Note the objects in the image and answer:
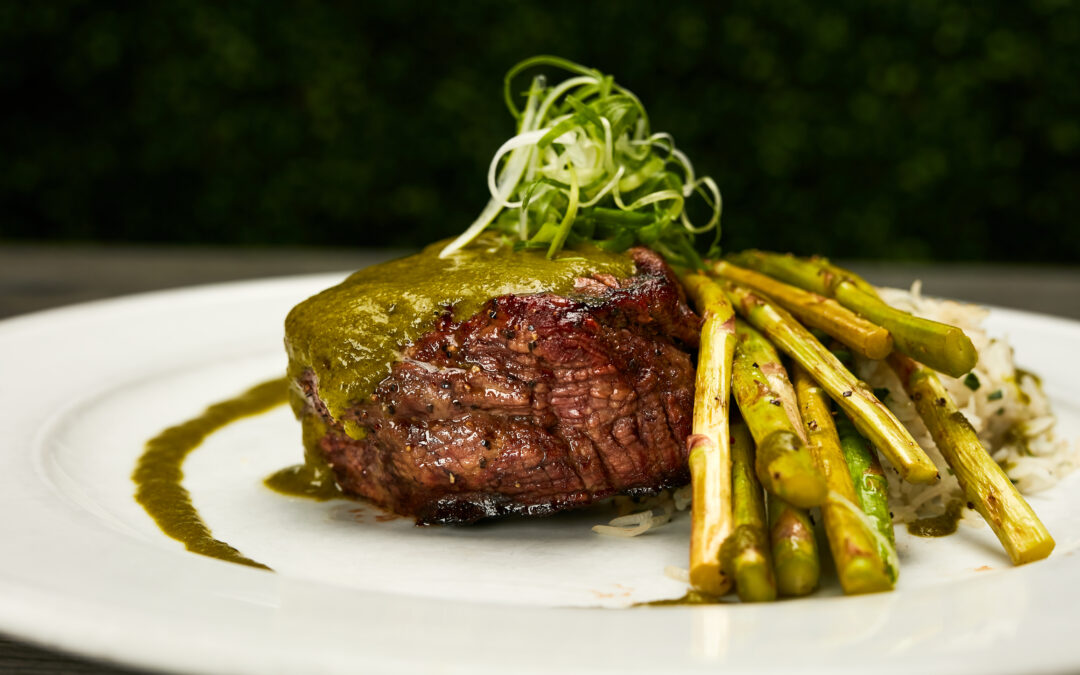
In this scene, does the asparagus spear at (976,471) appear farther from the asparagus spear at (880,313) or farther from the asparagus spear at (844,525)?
the asparagus spear at (844,525)

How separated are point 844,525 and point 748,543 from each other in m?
0.22

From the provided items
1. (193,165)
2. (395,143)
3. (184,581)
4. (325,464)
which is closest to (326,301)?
(325,464)

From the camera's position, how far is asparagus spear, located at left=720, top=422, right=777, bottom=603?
208 cm

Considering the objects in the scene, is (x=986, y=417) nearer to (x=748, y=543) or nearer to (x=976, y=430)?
(x=976, y=430)

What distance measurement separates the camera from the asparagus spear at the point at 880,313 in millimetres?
2615

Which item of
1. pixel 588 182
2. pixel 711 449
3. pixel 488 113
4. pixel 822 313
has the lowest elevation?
pixel 711 449

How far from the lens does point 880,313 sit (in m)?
2.87

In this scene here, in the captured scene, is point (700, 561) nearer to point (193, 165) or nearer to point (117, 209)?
point (193, 165)

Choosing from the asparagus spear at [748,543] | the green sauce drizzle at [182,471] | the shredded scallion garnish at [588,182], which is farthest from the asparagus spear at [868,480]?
the green sauce drizzle at [182,471]

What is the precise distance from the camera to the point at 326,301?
9.50ft

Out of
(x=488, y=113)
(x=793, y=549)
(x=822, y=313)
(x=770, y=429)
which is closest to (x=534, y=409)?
(x=770, y=429)

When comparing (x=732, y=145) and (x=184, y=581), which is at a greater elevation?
(x=732, y=145)

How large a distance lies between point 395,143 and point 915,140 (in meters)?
4.22

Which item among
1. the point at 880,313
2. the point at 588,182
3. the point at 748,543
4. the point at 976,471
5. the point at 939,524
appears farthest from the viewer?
the point at 588,182
